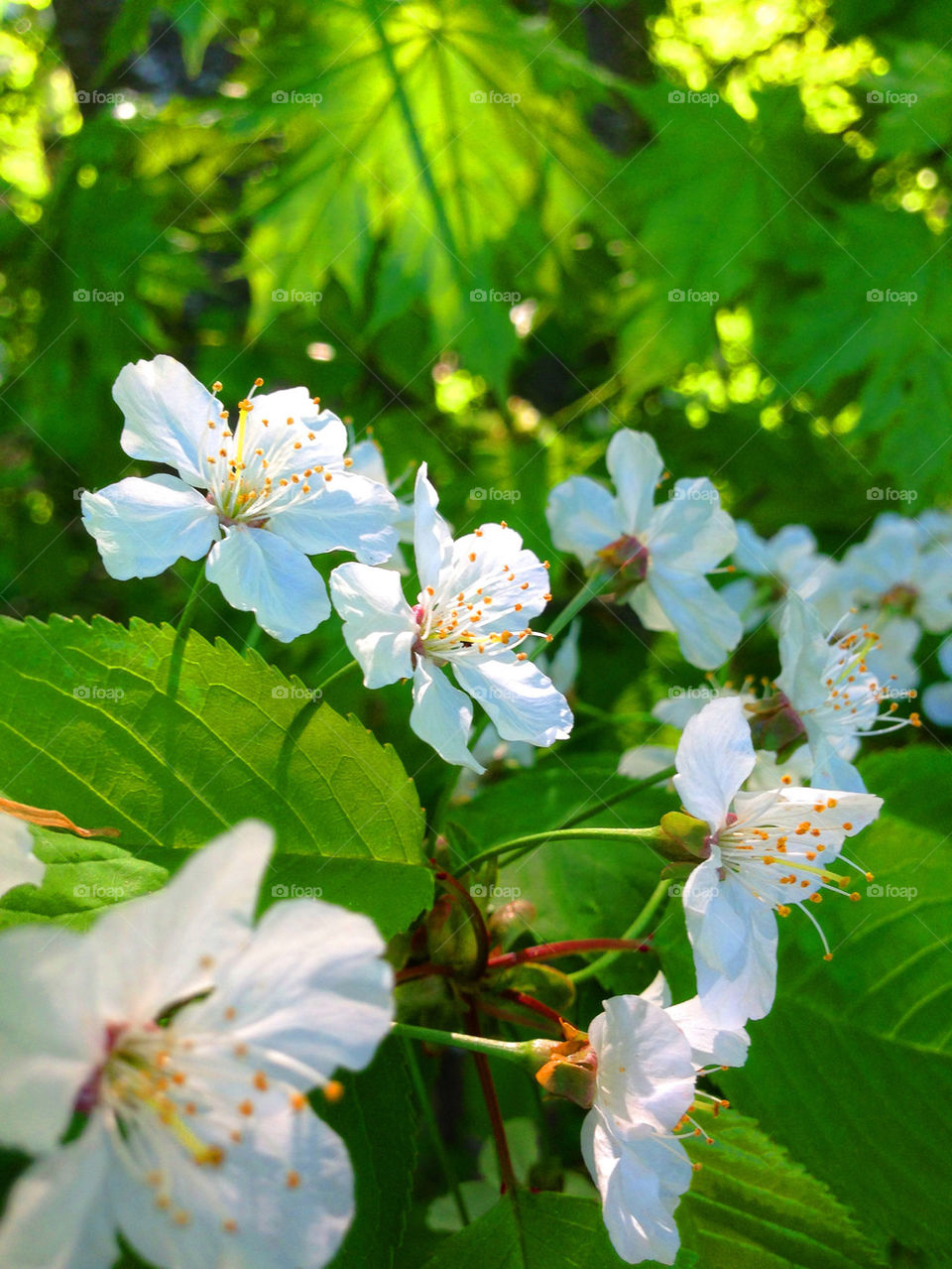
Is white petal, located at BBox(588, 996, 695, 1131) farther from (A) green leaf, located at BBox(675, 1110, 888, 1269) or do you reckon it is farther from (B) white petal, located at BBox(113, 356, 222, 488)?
(B) white petal, located at BBox(113, 356, 222, 488)

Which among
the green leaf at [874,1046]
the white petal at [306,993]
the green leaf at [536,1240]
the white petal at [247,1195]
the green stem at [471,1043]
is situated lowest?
the green leaf at [536,1240]

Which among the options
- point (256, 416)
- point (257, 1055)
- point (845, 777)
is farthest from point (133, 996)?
point (845, 777)

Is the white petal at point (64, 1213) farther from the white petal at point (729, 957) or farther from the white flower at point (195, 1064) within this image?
the white petal at point (729, 957)

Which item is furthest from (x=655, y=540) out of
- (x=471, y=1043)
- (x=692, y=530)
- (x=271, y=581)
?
(x=471, y=1043)

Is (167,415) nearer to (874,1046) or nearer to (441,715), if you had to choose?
(441,715)

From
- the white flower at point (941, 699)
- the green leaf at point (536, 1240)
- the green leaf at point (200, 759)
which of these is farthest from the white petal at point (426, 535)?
the white flower at point (941, 699)

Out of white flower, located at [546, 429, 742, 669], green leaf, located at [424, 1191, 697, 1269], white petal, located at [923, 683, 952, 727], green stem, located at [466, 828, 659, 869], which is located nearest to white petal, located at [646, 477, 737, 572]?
white flower, located at [546, 429, 742, 669]
